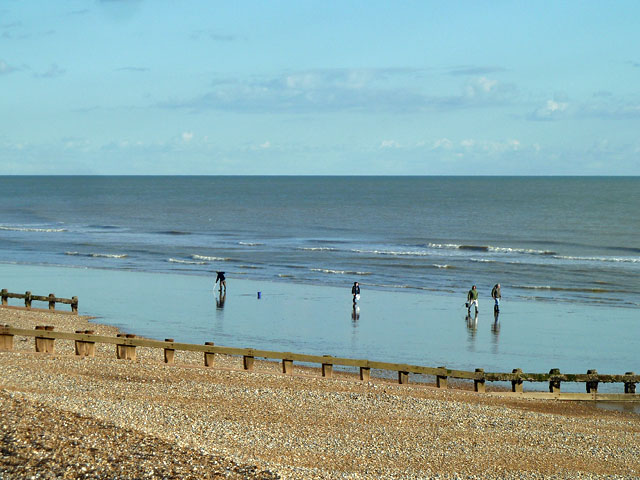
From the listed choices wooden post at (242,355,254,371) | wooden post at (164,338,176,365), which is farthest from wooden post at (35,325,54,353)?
wooden post at (242,355,254,371)

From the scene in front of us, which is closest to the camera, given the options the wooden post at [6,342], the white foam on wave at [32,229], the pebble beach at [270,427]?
the pebble beach at [270,427]

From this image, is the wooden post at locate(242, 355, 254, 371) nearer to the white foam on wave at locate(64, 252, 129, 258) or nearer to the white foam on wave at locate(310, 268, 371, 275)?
the white foam on wave at locate(310, 268, 371, 275)

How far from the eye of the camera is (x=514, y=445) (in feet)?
50.9

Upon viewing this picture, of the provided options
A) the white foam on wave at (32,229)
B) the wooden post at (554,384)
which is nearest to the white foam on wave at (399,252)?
the white foam on wave at (32,229)

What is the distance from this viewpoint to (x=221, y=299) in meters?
38.7

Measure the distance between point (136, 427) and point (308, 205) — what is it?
13829cm

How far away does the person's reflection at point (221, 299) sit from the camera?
36.5 meters

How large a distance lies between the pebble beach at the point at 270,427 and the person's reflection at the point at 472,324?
1065cm

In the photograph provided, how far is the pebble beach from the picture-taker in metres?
11.0

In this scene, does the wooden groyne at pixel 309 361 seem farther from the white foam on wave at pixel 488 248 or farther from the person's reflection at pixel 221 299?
the white foam on wave at pixel 488 248

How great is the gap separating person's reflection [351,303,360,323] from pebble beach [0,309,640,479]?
41.1 feet

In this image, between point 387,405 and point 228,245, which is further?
point 228,245

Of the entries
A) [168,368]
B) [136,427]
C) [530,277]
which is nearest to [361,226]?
[530,277]

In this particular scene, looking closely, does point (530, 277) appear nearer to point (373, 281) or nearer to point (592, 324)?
point (373, 281)
